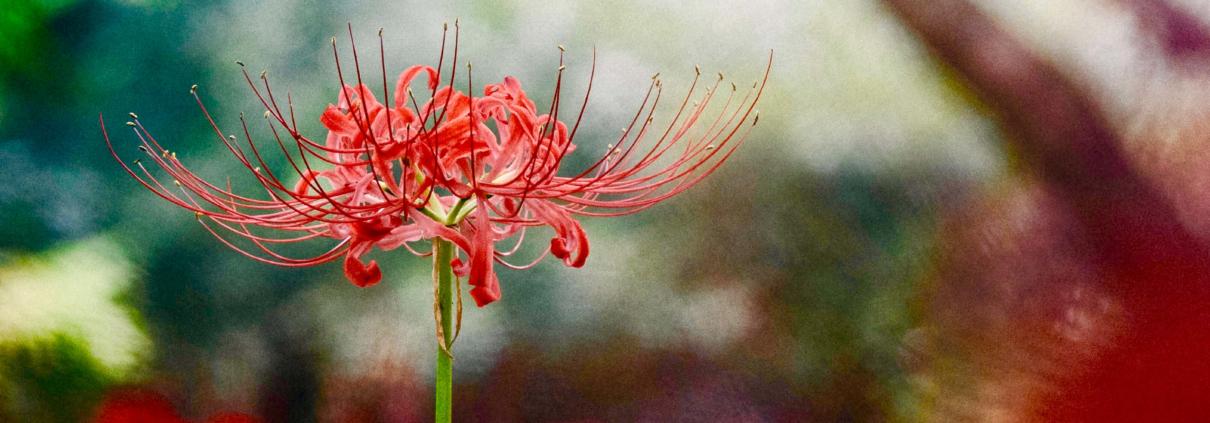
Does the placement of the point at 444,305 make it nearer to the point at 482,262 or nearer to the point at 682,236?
the point at 482,262

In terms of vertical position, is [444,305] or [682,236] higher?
[682,236]

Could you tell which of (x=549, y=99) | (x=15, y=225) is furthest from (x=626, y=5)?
(x=15, y=225)

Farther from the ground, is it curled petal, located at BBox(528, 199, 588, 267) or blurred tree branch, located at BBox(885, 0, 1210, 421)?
blurred tree branch, located at BBox(885, 0, 1210, 421)

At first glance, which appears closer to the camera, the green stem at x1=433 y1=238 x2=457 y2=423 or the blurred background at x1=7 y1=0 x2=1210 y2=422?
the green stem at x1=433 y1=238 x2=457 y2=423

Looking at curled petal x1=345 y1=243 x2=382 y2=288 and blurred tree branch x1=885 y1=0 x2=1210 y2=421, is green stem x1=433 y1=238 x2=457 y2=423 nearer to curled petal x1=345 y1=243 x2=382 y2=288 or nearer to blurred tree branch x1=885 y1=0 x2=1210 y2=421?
curled petal x1=345 y1=243 x2=382 y2=288

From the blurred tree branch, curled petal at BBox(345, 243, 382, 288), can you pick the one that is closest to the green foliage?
curled petal at BBox(345, 243, 382, 288)

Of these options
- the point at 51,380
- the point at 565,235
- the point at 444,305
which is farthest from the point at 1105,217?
the point at 51,380

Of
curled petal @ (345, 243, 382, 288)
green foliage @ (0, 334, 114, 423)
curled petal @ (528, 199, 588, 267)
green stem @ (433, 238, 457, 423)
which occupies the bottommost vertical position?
green stem @ (433, 238, 457, 423)

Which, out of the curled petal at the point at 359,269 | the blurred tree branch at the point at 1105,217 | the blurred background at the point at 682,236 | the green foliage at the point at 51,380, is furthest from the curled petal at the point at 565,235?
the green foliage at the point at 51,380
